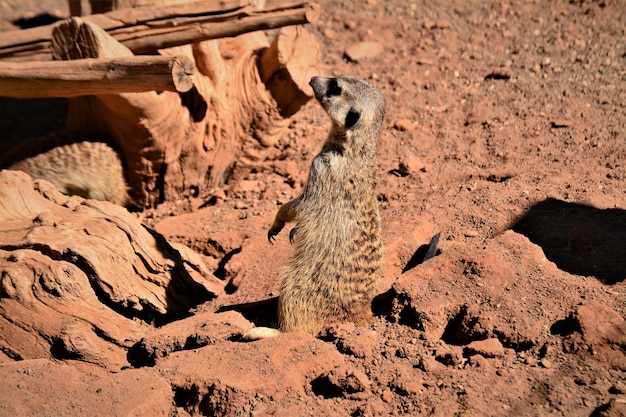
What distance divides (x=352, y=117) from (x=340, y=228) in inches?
19.7

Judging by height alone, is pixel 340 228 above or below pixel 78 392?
above

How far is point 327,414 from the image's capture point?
214 cm

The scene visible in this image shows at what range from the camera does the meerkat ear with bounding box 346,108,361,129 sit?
2822 mm

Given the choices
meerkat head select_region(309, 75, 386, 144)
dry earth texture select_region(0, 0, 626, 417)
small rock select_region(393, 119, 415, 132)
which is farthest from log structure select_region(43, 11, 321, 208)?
meerkat head select_region(309, 75, 386, 144)

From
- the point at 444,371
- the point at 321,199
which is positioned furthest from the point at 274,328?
the point at 444,371

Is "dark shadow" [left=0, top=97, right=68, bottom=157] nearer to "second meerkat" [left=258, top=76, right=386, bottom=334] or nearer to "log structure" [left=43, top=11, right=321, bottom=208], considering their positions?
"log structure" [left=43, top=11, right=321, bottom=208]

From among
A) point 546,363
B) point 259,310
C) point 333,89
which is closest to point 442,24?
point 333,89

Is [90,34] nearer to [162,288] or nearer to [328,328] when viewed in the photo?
[162,288]

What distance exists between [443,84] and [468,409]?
3174 millimetres

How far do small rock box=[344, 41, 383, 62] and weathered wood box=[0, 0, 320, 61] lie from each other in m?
1.70

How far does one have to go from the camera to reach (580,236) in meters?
3.04

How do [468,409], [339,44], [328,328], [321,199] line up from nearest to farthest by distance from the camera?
[468,409] < [328,328] < [321,199] < [339,44]

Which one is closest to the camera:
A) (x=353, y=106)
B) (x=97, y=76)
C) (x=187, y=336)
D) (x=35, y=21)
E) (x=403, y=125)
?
(x=187, y=336)

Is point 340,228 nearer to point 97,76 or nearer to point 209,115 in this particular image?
point 97,76
